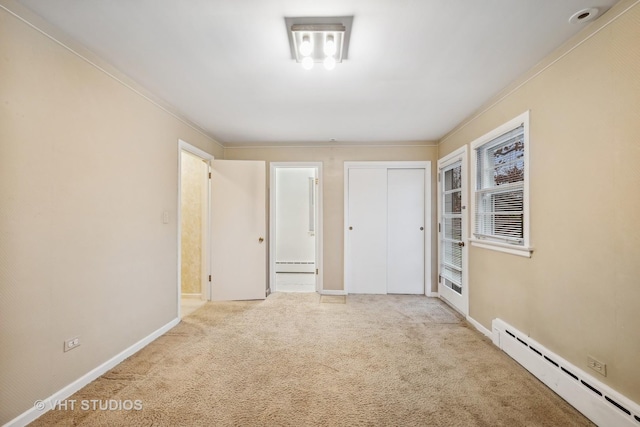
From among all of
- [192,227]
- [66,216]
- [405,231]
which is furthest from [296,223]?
[66,216]

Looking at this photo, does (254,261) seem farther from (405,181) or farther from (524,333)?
(524,333)

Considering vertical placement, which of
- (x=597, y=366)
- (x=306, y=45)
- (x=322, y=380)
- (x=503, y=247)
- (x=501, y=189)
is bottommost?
(x=322, y=380)

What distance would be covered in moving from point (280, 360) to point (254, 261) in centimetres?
189

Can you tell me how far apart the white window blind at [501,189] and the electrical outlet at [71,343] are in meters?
3.57

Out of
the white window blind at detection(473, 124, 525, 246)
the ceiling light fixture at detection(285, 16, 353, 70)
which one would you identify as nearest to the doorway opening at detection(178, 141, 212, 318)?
the ceiling light fixture at detection(285, 16, 353, 70)

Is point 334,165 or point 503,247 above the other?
point 334,165

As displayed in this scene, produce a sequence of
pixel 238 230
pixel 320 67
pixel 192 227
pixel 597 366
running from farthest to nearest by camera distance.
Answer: pixel 192 227 → pixel 238 230 → pixel 320 67 → pixel 597 366

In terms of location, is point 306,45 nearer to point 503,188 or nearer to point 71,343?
point 503,188

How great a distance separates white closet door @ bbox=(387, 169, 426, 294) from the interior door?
81.5 inches

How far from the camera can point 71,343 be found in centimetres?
182

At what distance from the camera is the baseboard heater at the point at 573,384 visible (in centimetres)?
145

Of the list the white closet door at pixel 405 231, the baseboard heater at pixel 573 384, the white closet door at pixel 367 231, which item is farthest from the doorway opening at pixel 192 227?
the baseboard heater at pixel 573 384

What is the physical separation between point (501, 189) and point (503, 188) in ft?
0.15

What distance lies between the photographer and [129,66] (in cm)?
211
